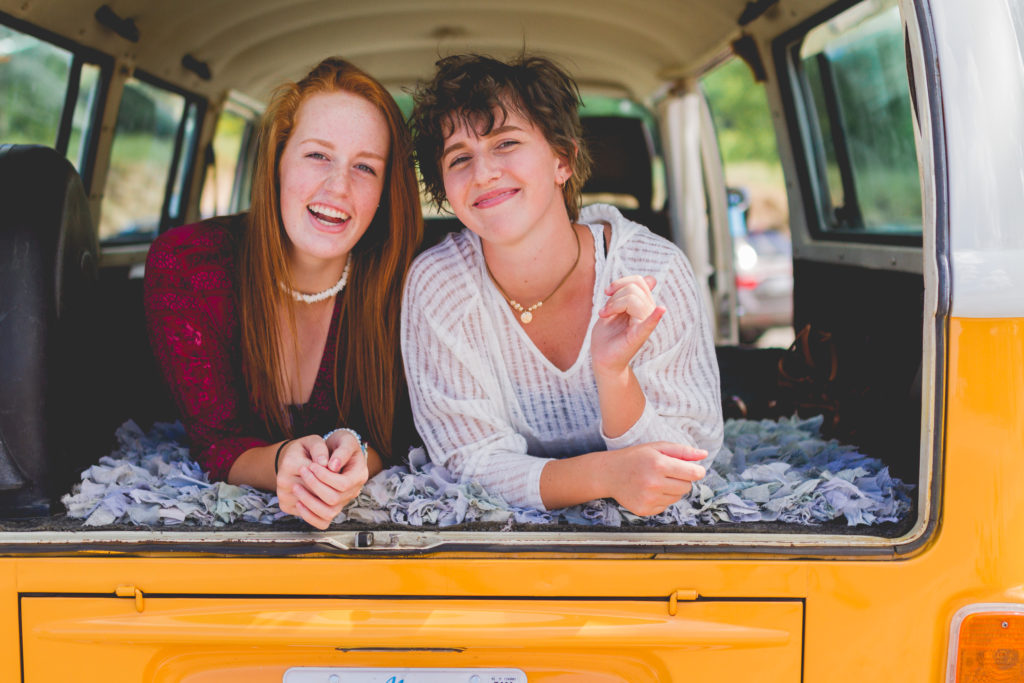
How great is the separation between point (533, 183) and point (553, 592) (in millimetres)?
920

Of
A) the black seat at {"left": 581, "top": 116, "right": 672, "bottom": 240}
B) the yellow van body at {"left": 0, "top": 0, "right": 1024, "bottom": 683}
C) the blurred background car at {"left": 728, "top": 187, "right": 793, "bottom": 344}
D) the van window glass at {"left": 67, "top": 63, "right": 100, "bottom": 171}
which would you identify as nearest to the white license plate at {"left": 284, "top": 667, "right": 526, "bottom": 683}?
the yellow van body at {"left": 0, "top": 0, "right": 1024, "bottom": 683}

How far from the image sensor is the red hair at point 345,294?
2141 millimetres

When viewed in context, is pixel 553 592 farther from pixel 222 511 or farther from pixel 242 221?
pixel 242 221

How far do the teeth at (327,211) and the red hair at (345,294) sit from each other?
0.37ft

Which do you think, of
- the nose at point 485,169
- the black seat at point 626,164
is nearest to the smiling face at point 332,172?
the nose at point 485,169

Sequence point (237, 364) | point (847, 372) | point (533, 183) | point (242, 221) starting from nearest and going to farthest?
point (533, 183) → point (237, 364) → point (242, 221) → point (847, 372)

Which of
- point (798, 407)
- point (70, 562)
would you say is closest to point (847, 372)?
point (798, 407)

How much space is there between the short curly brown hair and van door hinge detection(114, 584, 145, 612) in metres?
1.17

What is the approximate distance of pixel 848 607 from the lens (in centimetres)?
152

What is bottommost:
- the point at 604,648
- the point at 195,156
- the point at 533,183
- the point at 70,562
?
the point at 604,648

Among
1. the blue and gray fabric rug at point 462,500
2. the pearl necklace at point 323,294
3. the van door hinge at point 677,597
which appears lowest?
the van door hinge at point 677,597

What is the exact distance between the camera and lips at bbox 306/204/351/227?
82.5 inches

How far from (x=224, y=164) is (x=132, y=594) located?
3360 mm

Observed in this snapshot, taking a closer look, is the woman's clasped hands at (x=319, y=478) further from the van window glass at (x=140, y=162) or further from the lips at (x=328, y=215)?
the van window glass at (x=140, y=162)
